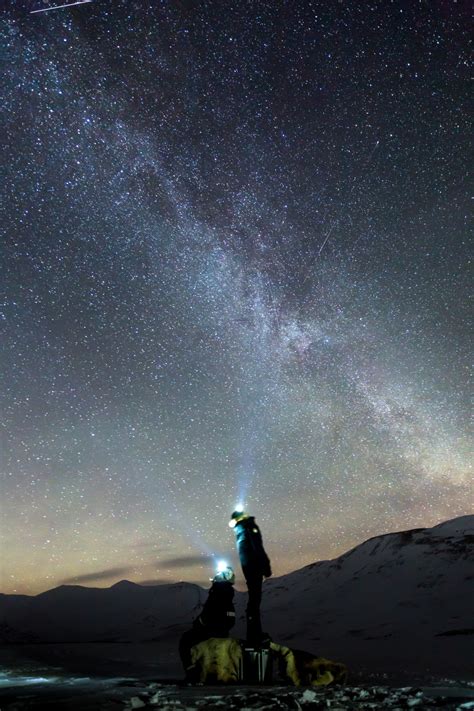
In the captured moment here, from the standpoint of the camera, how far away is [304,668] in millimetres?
9984

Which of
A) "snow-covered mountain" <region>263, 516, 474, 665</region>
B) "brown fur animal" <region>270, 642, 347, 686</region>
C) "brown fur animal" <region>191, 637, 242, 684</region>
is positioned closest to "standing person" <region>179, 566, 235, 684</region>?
"brown fur animal" <region>191, 637, 242, 684</region>

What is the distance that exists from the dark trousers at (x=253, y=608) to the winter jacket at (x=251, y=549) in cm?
8

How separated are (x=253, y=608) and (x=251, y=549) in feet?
3.59

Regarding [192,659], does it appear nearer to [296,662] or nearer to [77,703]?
[296,662]

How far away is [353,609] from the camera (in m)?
140

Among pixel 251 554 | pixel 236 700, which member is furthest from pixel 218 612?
pixel 236 700

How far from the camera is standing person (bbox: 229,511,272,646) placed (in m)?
11.1

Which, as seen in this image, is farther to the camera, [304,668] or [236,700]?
[304,668]

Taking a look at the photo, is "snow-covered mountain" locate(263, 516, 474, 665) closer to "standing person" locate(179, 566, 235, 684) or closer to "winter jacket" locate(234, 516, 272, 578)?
"winter jacket" locate(234, 516, 272, 578)

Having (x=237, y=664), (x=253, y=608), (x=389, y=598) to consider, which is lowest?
(x=237, y=664)

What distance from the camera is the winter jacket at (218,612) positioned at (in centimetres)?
1025

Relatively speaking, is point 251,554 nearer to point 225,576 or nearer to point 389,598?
point 225,576

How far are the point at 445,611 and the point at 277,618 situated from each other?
1981 inches

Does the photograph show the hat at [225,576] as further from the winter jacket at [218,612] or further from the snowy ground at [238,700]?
the snowy ground at [238,700]
